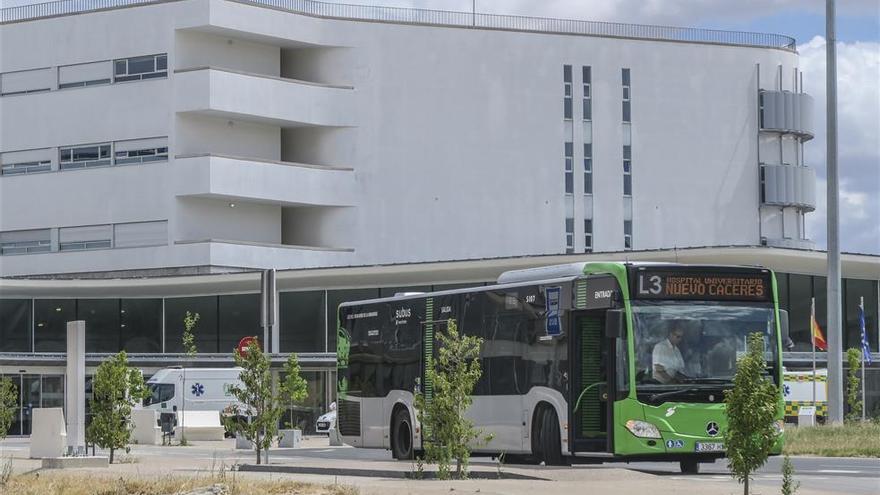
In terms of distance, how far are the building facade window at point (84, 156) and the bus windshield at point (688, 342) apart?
45.6 metres

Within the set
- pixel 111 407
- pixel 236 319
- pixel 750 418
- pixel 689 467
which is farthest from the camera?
pixel 236 319

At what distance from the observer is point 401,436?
29875 millimetres

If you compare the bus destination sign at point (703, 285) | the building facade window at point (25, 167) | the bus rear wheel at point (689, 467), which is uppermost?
the building facade window at point (25, 167)

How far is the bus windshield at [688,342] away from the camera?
23516 mm

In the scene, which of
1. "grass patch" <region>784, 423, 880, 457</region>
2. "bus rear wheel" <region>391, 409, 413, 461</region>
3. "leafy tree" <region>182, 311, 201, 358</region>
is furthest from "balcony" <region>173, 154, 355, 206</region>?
"bus rear wheel" <region>391, 409, 413, 461</region>

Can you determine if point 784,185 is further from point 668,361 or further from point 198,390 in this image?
point 668,361

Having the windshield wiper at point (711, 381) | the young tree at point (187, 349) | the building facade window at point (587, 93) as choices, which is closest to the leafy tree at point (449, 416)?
the windshield wiper at point (711, 381)

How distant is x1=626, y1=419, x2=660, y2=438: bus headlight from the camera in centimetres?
2336

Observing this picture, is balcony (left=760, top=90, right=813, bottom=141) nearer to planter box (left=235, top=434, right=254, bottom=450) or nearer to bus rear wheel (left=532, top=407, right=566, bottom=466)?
planter box (left=235, top=434, right=254, bottom=450)

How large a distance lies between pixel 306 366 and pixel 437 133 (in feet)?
48.1

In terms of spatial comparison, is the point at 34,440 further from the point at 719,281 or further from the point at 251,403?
the point at 719,281

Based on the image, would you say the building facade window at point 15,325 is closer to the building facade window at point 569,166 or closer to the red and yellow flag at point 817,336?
the building facade window at point 569,166

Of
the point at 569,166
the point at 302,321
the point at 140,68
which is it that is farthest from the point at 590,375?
the point at 569,166

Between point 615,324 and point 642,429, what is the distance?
1.56m
